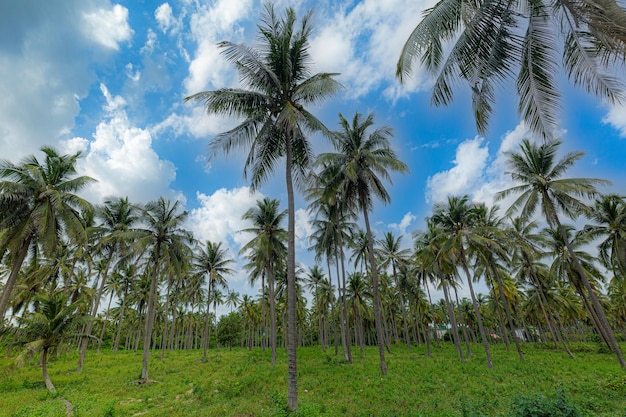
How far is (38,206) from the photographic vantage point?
15875 millimetres

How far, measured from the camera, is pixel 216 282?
31.3m

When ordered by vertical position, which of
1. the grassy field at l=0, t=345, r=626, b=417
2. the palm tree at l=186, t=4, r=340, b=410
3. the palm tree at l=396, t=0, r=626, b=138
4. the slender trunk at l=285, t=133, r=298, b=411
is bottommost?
the grassy field at l=0, t=345, r=626, b=417

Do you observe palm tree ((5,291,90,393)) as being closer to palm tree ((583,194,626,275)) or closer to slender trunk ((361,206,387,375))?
slender trunk ((361,206,387,375))

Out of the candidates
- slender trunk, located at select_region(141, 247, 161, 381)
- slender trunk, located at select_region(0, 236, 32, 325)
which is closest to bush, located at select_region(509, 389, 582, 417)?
slender trunk, located at select_region(141, 247, 161, 381)

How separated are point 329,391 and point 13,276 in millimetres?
18158

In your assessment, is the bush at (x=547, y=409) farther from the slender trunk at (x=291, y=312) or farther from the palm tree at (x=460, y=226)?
the palm tree at (x=460, y=226)

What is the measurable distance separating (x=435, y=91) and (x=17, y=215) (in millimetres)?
22102

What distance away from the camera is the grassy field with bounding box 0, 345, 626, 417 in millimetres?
9883

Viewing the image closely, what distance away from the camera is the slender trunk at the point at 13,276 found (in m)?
15.2

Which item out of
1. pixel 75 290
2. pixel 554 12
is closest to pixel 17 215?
pixel 75 290

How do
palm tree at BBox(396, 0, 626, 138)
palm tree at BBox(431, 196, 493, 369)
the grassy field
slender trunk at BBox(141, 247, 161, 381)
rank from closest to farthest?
palm tree at BBox(396, 0, 626, 138) → the grassy field → slender trunk at BBox(141, 247, 161, 381) → palm tree at BBox(431, 196, 493, 369)

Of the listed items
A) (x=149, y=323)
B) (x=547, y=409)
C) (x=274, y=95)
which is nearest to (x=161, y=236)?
(x=149, y=323)

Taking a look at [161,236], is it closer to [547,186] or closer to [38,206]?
[38,206]

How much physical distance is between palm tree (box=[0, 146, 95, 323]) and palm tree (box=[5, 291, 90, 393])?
161cm
